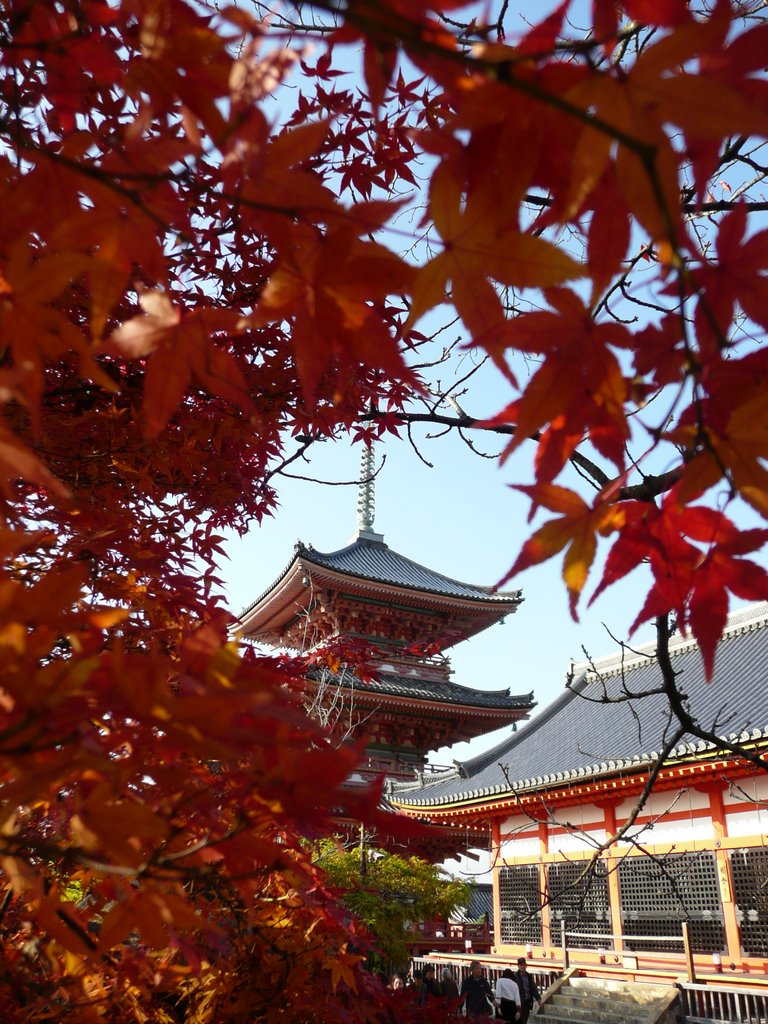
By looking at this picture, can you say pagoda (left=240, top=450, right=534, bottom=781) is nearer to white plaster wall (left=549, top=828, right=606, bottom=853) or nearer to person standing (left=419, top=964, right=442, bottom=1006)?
person standing (left=419, top=964, right=442, bottom=1006)

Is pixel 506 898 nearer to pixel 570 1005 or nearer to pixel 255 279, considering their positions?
pixel 570 1005

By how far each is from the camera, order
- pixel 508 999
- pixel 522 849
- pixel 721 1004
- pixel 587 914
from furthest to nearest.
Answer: pixel 522 849 → pixel 587 914 → pixel 508 999 → pixel 721 1004

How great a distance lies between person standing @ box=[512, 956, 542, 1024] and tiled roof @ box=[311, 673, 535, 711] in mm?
5494

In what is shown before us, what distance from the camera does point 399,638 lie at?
596 inches

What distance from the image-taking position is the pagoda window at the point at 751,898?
709cm

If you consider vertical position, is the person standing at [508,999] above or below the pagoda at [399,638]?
below

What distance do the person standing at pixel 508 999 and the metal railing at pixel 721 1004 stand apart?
4.93 ft

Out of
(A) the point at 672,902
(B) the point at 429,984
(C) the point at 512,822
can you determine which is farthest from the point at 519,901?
(A) the point at 672,902

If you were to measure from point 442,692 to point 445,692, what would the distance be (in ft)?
0.27

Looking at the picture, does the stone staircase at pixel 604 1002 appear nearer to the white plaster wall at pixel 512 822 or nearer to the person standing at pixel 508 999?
the person standing at pixel 508 999

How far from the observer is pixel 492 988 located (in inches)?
344

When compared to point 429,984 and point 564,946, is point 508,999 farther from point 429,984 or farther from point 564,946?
point 564,946

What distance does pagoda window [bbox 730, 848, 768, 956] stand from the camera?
279 inches

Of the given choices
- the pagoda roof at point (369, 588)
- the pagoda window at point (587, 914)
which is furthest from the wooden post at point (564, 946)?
the pagoda roof at point (369, 588)
